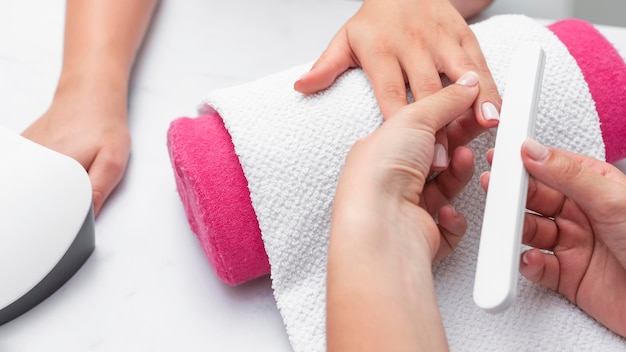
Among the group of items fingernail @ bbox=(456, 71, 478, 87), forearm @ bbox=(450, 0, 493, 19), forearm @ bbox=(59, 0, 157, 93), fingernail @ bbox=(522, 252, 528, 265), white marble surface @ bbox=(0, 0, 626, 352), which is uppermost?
fingernail @ bbox=(456, 71, 478, 87)

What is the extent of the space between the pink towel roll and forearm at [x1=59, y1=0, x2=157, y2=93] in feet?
0.64

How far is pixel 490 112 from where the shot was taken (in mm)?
597

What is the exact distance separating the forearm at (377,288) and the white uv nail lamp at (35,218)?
0.27 meters

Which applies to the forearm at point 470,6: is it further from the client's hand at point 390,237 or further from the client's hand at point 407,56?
the client's hand at point 390,237

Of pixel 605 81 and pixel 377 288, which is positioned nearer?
pixel 377 288

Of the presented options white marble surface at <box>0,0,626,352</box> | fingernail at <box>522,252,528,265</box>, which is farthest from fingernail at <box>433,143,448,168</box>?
white marble surface at <box>0,0,626,352</box>

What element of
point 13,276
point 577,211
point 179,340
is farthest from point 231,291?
point 577,211

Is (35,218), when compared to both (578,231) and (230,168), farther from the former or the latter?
(578,231)

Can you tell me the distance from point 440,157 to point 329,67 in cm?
15

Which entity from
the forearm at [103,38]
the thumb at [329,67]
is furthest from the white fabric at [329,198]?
the forearm at [103,38]

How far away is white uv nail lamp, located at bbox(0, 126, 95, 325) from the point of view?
0.63m

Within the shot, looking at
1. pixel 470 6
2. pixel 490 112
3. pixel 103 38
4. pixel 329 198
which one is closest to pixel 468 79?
pixel 490 112

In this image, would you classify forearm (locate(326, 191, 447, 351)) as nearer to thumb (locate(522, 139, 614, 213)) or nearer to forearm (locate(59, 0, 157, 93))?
thumb (locate(522, 139, 614, 213))

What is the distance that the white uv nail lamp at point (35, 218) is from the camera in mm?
626
